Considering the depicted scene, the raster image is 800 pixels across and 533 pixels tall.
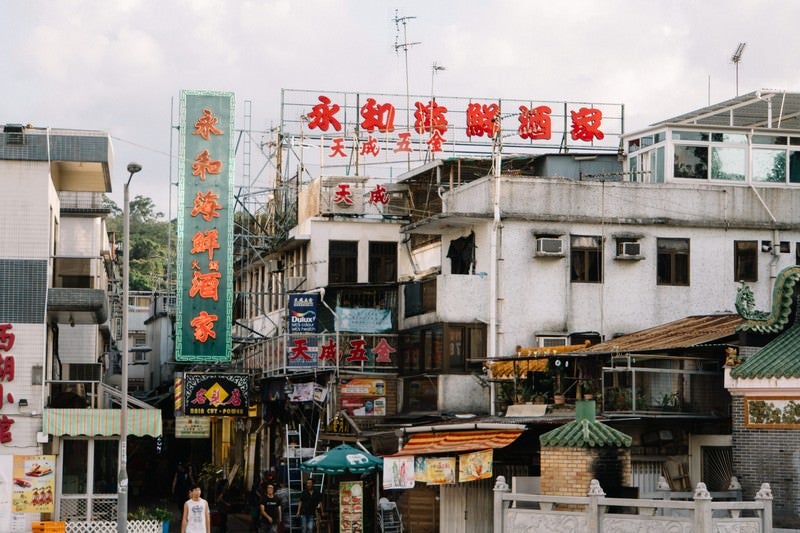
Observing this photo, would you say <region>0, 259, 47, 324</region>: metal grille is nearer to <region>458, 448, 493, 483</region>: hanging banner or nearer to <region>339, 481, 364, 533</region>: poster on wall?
<region>339, 481, 364, 533</region>: poster on wall

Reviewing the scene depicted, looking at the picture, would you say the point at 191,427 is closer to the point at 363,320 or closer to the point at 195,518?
the point at 363,320

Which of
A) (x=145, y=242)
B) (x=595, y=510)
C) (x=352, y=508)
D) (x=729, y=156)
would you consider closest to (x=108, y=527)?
(x=352, y=508)

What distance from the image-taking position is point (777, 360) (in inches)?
1132

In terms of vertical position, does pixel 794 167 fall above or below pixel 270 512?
above

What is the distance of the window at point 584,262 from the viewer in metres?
39.6

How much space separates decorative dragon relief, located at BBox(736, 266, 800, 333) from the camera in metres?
29.4

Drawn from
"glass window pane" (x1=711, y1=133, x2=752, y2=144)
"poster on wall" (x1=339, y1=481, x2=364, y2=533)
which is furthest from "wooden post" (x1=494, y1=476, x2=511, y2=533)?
"glass window pane" (x1=711, y1=133, x2=752, y2=144)

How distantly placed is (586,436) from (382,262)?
20.4 metres

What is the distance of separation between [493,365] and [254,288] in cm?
2131

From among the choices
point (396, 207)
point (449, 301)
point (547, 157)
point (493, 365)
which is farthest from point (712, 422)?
point (396, 207)

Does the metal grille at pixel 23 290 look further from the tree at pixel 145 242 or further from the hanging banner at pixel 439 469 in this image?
the tree at pixel 145 242

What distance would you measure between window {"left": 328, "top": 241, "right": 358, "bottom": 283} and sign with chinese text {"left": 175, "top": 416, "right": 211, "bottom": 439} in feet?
23.7

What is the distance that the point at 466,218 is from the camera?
39.0 m

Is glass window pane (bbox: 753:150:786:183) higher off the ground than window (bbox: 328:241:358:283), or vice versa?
glass window pane (bbox: 753:150:786:183)
